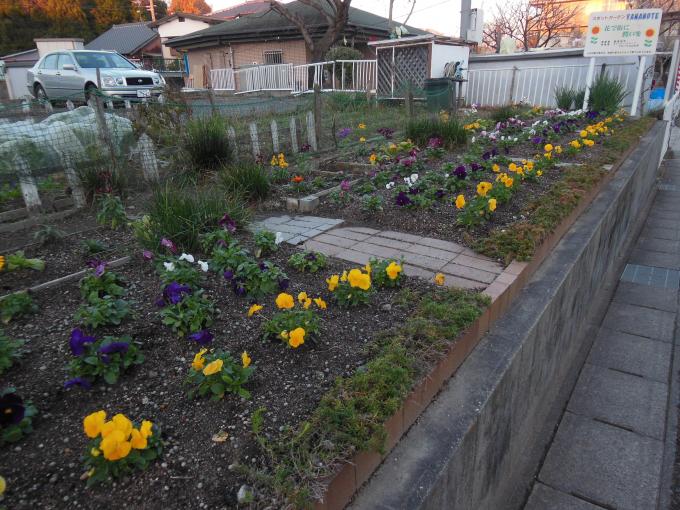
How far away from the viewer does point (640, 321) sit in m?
3.85

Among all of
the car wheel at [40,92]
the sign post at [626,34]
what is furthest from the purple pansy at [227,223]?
the car wheel at [40,92]

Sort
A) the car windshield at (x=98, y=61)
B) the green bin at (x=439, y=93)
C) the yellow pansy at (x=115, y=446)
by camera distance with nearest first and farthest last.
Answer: the yellow pansy at (x=115, y=446)
the green bin at (x=439, y=93)
the car windshield at (x=98, y=61)

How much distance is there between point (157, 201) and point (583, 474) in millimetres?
2915

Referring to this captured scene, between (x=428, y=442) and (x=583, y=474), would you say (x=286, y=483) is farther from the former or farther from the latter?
(x=583, y=474)

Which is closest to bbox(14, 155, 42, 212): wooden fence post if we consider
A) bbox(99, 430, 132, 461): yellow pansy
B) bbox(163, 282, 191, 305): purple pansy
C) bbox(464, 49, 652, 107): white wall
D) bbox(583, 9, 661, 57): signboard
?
bbox(163, 282, 191, 305): purple pansy

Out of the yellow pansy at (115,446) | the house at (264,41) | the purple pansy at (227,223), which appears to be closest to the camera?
the yellow pansy at (115,446)

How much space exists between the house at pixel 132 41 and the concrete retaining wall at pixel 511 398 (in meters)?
33.3

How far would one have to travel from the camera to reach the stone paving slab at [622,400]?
273 centimetres

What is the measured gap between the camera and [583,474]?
2400 millimetres

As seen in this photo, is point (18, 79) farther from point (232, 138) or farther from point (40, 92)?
point (232, 138)

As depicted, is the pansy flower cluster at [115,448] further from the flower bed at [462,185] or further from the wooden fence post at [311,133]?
the wooden fence post at [311,133]

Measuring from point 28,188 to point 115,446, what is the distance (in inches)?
139

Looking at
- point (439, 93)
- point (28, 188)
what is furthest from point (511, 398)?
point (439, 93)

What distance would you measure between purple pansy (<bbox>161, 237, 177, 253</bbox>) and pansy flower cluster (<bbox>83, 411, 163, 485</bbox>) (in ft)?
4.45
